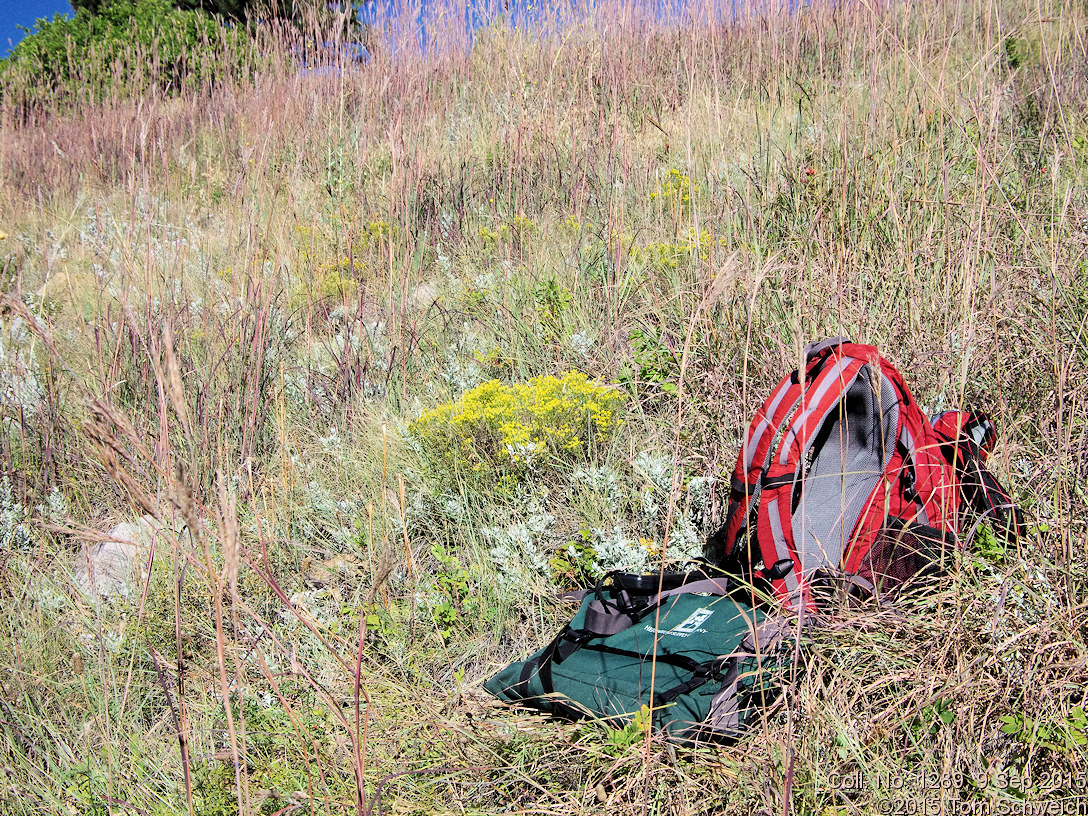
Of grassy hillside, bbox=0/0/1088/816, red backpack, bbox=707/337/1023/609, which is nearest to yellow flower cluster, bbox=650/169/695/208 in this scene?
grassy hillside, bbox=0/0/1088/816

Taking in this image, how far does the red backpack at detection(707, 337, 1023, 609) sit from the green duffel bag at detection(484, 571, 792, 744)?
16cm

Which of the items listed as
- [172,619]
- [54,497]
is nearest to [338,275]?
[54,497]

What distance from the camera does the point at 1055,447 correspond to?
182 centimetres

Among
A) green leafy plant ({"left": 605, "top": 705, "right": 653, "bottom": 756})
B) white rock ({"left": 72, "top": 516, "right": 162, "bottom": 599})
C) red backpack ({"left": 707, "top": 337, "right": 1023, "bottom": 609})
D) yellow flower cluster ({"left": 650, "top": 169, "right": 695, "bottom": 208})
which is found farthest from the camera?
yellow flower cluster ({"left": 650, "top": 169, "right": 695, "bottom": 208})

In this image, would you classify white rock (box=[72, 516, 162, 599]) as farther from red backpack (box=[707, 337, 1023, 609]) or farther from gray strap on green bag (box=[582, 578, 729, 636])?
red backpack (box=[707, 337, 1023, 609])

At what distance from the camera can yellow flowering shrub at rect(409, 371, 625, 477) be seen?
236cm

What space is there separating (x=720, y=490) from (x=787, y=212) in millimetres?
1399

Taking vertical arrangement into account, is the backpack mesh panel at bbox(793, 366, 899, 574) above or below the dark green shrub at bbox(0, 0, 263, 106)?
below

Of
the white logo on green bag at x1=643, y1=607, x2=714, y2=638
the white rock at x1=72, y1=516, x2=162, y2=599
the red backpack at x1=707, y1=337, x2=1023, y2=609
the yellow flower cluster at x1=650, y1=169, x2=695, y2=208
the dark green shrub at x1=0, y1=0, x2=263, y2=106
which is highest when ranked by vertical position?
the dark green shrub at x1=0, y1=0, x2=263, y2=106

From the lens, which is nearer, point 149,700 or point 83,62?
point 149,700

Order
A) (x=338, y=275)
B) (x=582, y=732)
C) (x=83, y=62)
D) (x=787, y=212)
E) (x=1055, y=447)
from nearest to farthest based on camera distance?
(x=582, y=732), (x=1055, y=447), (x=787, y=212), (x=338, y=275), (x=83, y=62)

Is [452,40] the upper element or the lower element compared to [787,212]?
upper

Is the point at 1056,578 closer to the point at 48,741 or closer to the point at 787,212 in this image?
the point at 787,212

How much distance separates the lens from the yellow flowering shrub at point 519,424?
236 centimetres
